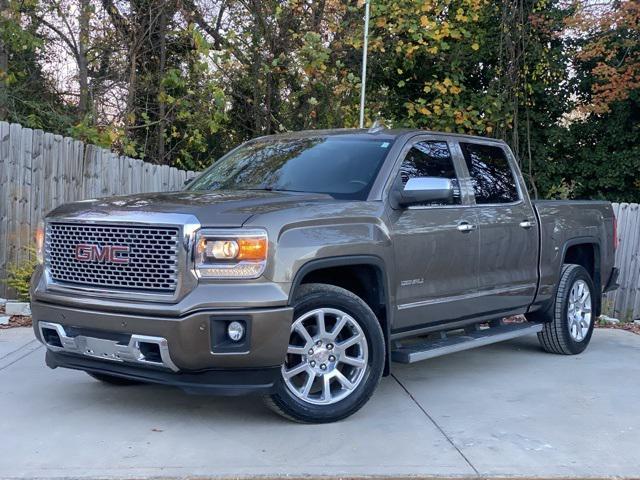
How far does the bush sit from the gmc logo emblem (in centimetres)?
398

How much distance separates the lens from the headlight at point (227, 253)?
4609mm

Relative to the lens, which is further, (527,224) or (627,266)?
(627,266)

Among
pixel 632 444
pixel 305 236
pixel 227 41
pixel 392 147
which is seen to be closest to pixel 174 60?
pixel 227 41

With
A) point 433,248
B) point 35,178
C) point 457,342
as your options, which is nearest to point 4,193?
point 35,178

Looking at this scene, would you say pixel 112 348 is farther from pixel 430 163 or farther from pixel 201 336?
pixel 430 163

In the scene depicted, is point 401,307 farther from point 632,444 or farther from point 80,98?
point 80,98

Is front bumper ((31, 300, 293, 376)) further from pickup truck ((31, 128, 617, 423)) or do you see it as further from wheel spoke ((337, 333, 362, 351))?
wheel spoke ((337, 333, 362, 351))

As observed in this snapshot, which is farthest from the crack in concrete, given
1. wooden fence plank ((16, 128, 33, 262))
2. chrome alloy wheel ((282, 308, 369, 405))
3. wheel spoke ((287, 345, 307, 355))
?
wooden fence plank ((16, 128, 33, 262))

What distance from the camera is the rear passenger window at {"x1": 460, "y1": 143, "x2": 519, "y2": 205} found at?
6703 millimetres

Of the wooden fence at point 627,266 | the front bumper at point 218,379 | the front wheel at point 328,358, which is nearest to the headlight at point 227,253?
the front wheel at point 328,358

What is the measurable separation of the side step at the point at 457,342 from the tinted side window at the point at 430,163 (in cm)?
111

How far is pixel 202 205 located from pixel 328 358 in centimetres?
129

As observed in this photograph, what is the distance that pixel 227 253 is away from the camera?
4.62m

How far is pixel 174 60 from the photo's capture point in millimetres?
15547
